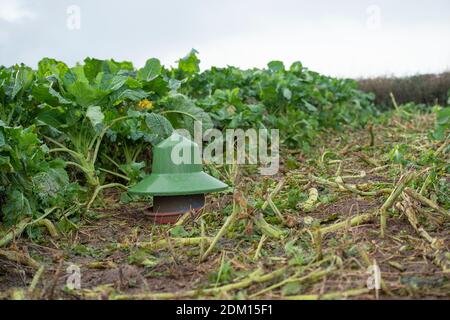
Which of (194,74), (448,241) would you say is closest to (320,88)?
(194,74)

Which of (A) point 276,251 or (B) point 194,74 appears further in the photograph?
Answer: (B) point 194,74

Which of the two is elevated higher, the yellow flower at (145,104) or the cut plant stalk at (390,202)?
the yellow flower at (145,104)

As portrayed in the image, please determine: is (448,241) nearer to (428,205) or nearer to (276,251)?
(428,205)

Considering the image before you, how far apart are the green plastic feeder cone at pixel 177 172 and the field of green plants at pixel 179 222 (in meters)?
0.15

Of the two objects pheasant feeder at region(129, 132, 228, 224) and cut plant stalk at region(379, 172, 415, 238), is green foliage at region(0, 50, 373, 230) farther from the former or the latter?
cut plant stalk at region(379, 172, 415, 238)

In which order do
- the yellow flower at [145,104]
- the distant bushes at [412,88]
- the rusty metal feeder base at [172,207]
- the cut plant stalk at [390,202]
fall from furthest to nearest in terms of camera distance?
1. the distant bushes at [412,88]
2. the yellow flower at [145,104]
3. the rusty metal feeder base at [172,207]
4. the cut plant stalk at [390,202]

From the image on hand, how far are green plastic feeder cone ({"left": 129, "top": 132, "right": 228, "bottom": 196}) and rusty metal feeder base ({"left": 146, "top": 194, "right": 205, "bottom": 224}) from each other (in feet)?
0.30

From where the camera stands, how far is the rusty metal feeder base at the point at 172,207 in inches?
136

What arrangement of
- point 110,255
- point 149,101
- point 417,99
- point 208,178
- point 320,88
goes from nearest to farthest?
1. point 110,255
2. point 208,178
3. point 149,101
4. point 320,88
5. point 417,99

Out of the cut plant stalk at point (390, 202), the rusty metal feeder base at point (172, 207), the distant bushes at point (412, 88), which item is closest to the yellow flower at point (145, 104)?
the rusty metal feeder base at point (172, 207)

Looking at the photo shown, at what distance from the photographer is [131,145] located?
4.48 metres

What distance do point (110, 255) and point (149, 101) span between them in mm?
1719

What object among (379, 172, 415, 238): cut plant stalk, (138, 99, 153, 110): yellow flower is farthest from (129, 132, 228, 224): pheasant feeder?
(379, 172, 415, 238): cut plant stalk

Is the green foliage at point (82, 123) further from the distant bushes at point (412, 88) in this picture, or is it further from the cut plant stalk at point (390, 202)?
the distant bushes at point (412, 88)
